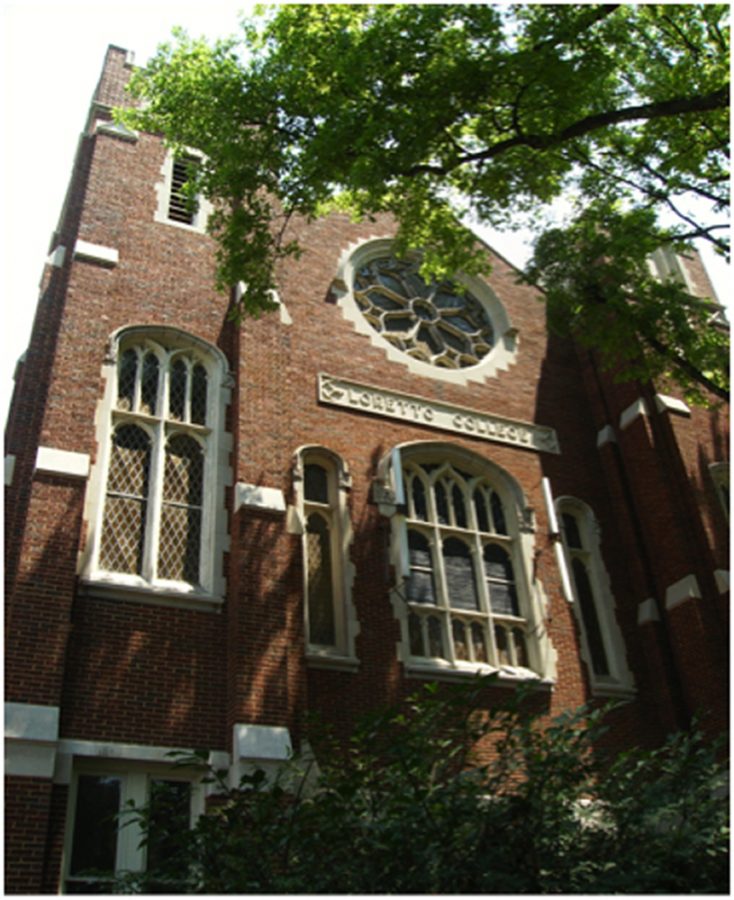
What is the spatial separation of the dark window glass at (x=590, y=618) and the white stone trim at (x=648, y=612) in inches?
26.2

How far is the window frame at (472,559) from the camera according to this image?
38.5 feet

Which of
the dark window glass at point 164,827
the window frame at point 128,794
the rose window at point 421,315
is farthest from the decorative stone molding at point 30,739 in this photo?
the rose window at point 421,315

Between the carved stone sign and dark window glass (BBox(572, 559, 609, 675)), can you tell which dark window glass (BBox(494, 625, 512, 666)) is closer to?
dark window glass (BBox(572, 559, 609, 675))

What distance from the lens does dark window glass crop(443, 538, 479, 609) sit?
12.4 m

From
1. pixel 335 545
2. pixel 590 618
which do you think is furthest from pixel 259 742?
pixel 590 618

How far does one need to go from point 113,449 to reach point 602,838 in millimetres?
7427

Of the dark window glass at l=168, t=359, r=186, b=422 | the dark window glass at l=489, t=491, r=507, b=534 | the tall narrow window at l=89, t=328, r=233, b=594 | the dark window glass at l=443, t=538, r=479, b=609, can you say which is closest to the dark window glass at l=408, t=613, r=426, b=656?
the dark window glass at l=443, t=538, r=479, b=609

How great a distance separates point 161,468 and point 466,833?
6.90 metres

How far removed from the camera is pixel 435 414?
46.1 feet

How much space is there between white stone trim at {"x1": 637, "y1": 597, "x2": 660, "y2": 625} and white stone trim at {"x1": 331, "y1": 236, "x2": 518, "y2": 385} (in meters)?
4.56

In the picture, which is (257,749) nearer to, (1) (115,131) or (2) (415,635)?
(2) (415,635)

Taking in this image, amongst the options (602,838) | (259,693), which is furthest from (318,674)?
(602,838)

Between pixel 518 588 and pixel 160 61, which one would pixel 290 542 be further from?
pixel 160 61

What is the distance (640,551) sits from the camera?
14039 mm
